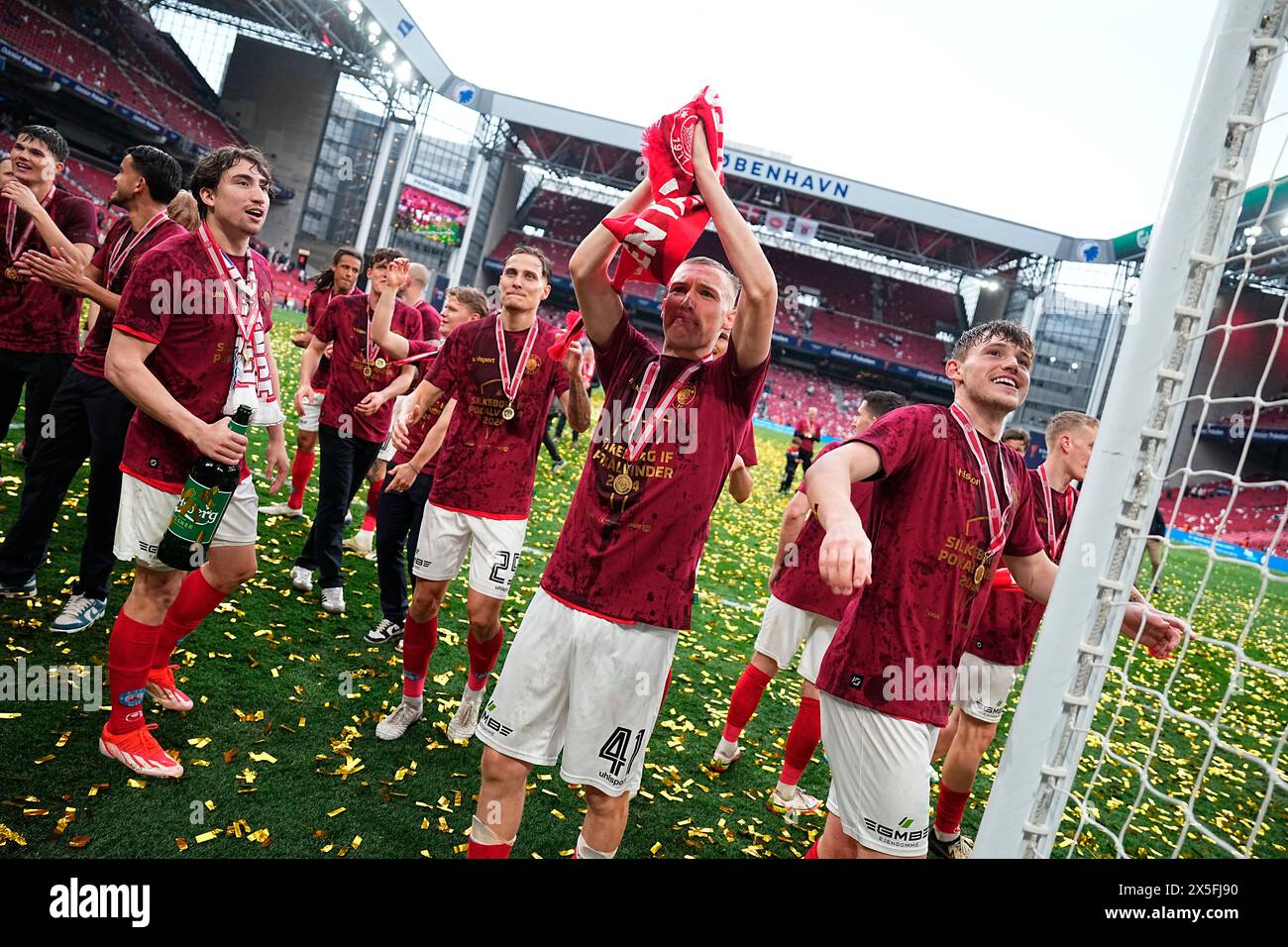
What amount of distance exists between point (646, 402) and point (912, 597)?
1120 mm

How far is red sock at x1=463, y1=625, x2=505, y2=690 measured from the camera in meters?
3.73

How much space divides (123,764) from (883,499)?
3.25m

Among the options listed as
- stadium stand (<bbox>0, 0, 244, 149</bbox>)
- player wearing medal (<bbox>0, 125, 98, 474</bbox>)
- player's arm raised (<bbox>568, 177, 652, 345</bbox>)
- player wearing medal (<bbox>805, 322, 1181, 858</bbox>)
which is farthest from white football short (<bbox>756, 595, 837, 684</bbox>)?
stadium stand (<bbox>0, 0, 244, 149</bbox>)

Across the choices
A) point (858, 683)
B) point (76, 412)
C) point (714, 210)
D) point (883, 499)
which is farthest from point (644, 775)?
point (76, 412)

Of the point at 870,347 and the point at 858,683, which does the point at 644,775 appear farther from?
the point at 870,347

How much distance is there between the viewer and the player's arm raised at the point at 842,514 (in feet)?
5.78

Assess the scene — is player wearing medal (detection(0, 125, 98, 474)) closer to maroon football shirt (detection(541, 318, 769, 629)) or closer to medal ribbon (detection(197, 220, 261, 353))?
medal ribbon (detection(197, 220, 261, 353))

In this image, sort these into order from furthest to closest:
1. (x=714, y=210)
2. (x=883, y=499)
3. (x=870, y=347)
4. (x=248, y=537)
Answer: (x=870, y=347), (x=248, y=537), (x=883, y=499), (x=714, y=210)

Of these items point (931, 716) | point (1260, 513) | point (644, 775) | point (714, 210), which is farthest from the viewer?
point (1260, 513)

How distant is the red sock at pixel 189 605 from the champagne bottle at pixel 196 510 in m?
0.48

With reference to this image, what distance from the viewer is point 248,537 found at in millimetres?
3270

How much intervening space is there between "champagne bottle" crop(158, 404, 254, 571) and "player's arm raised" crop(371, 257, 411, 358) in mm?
1966

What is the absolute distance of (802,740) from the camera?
3.82 meters
